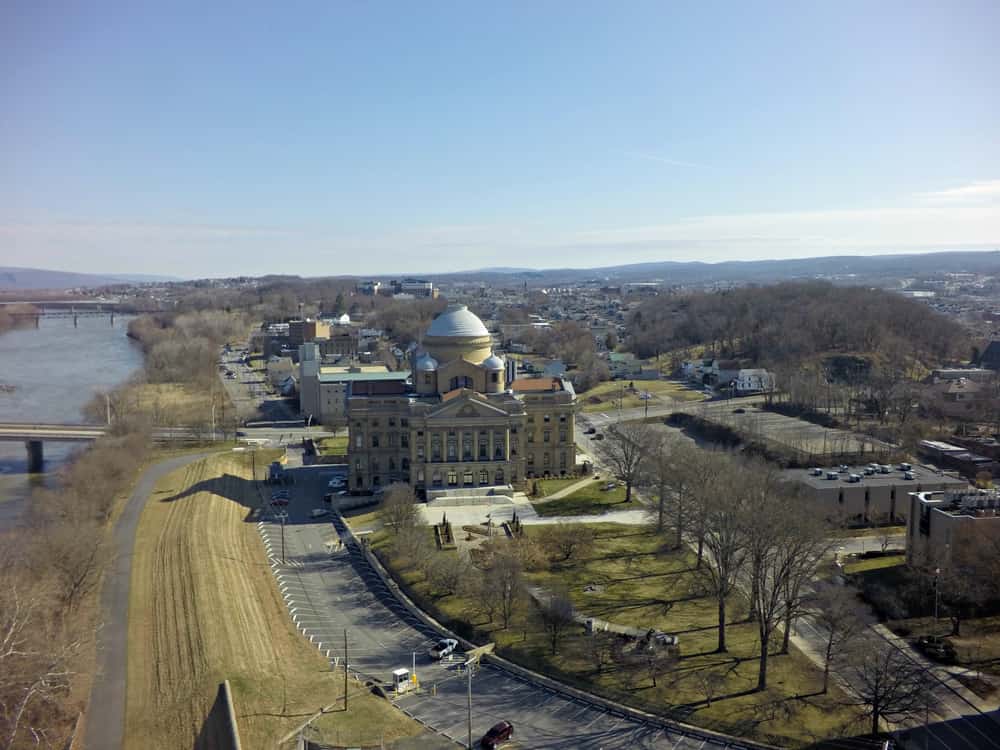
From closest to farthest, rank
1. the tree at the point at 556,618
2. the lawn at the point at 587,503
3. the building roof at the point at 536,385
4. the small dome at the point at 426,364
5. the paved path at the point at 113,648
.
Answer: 1. the paved path at the point at 113,648
2. the tree at the point at 556,618
3. the lawn at the point at 587,503
4. the small dome at the point at 426,364
5. the building roof at the point at 536,385

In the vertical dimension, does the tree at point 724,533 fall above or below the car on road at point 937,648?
above

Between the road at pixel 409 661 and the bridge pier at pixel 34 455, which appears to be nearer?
the road at pixel 409 661

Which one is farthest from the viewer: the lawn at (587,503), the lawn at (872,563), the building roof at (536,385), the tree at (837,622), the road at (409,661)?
the building roof at (536,385)

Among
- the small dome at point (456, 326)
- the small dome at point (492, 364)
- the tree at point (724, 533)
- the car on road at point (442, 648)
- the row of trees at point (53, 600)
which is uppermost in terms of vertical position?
the small dome at point (456, 326)

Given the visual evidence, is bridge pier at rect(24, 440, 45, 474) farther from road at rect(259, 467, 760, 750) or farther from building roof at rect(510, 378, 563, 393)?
building roof at rect(510, 378, 563, 393)

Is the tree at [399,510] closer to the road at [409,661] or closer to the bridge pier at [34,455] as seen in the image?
the road at [409,661]

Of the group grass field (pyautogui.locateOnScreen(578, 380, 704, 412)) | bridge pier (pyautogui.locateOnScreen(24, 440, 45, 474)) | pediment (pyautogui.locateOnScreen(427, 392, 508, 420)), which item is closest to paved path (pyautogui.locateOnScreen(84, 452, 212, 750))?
pediment (pyautogui.locateOnScreen(427, 392, 508, 420))

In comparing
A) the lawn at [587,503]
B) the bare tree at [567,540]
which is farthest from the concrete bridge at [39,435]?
the bare tree at [567,540]

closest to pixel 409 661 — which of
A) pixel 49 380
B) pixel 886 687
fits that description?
pixel 886 687
